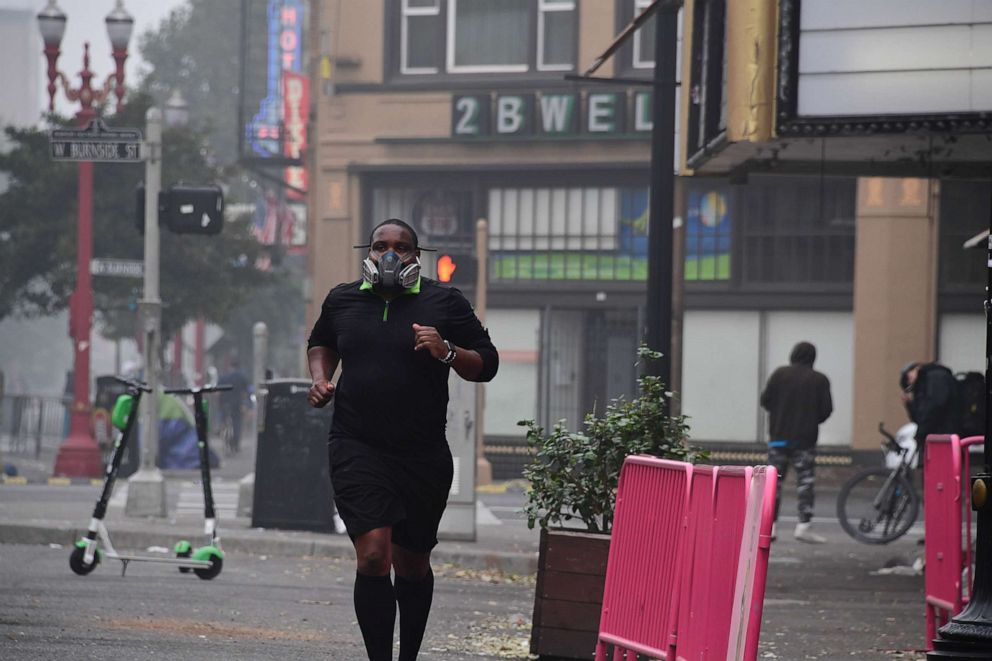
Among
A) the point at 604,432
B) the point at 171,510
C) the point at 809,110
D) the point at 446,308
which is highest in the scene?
the point at 809,110

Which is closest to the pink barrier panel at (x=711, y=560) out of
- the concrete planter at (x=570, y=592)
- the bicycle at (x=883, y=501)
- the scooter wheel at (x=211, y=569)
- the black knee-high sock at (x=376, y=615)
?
the black knee-high sock at (x=376, y=615)

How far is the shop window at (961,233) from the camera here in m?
23.8

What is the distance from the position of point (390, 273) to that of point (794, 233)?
18.6 m

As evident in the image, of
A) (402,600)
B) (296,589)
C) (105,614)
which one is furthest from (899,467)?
(402,600)

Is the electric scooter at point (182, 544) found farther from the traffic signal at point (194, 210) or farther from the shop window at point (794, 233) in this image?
the shop window at point (794, 233)

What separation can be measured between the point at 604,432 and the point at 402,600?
1.46 m

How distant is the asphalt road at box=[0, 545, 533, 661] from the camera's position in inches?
338

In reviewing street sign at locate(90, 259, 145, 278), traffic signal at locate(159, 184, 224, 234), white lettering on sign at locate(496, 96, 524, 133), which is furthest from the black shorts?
white lettering on sign at locate(496, 96, 524, 133)

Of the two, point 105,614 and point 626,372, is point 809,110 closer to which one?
point 105,614

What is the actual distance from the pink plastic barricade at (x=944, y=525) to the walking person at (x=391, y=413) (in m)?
2.90

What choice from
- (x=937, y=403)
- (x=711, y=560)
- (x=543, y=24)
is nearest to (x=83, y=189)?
(x=543, y=24)

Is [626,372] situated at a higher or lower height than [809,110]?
lower

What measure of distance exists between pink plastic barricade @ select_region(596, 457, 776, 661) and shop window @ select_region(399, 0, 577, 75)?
64.3 feet

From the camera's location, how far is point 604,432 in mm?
8219
